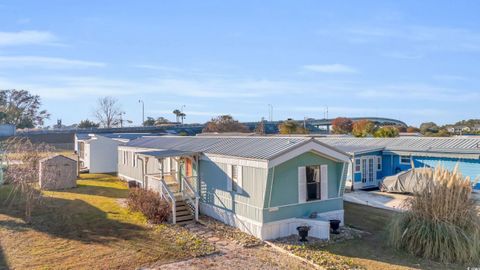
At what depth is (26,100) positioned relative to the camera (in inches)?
3285

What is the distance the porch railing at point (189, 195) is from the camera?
48.4 ft

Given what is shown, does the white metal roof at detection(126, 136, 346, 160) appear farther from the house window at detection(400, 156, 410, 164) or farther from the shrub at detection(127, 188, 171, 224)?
the house window at detection(400, 156, 410, 164)

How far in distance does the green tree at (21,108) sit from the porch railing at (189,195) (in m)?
75.4

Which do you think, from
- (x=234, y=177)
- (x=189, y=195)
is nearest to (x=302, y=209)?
(x=234, y=177)

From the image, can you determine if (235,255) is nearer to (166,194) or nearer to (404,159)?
(166,194)

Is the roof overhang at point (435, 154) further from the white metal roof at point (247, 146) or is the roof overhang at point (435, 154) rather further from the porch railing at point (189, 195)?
the porch railing at point (189, 195)

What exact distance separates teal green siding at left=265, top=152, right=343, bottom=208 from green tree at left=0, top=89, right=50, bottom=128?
80.4m

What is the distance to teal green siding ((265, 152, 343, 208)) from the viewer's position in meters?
12.4

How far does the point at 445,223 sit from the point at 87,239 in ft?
36.8

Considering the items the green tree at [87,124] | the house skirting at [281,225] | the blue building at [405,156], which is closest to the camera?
the house skirting at [281,225]

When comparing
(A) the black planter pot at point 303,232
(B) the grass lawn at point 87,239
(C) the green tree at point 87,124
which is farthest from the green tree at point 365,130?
(C) the green tree at point 87,124

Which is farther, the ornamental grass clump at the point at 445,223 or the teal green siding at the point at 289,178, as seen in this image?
the teal green siding at the point at 289,178

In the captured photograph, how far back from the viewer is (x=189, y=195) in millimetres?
15500

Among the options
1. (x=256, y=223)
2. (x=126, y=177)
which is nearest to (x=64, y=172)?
(x=126, y=177)
